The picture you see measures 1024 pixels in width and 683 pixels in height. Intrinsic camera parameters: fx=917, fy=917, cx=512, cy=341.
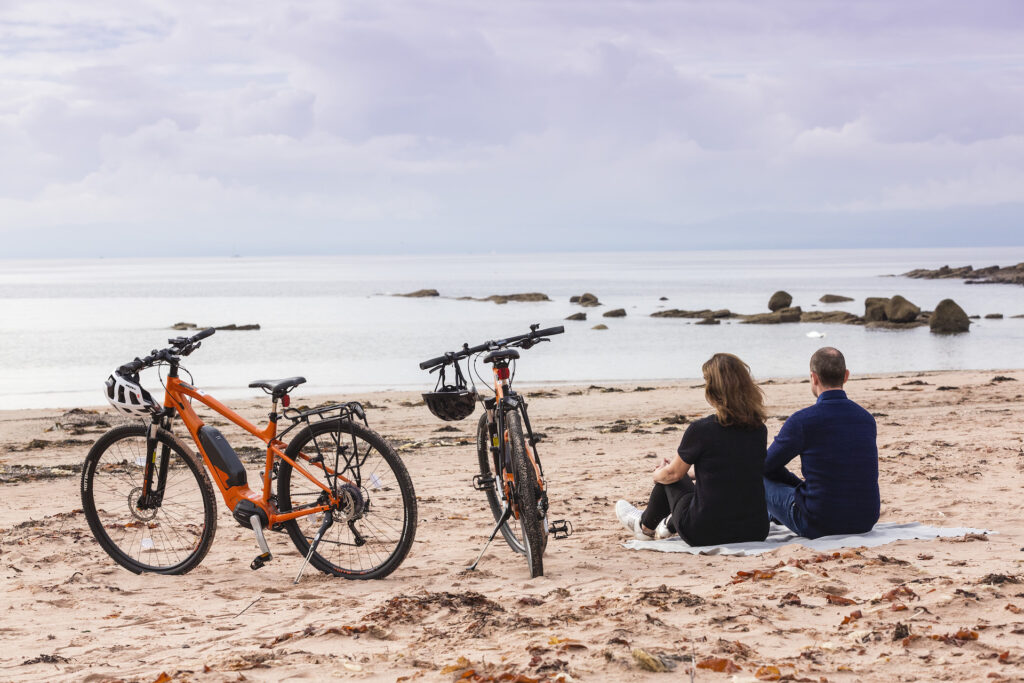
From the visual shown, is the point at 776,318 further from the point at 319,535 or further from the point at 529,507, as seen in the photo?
the point at 319,535

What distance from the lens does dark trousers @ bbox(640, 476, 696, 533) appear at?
582 centimetres

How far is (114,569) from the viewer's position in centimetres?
589

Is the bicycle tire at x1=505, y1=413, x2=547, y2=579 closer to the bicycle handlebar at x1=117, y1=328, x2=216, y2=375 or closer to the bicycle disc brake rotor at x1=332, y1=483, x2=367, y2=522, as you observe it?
the bicycle disc brake rotor at x1=332, y1=483, x2=367, y2=522

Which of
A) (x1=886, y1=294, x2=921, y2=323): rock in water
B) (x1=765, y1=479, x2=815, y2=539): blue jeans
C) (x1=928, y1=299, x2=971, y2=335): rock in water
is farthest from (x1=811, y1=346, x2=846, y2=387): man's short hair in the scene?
(x1=886, y1=294, x2=921, y2=323): rock in water

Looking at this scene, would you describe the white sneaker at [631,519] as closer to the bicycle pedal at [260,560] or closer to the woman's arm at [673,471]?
the woman's arm at [673,471]

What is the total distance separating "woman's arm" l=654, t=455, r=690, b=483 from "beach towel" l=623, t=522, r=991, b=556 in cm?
46

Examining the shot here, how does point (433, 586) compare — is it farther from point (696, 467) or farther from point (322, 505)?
point (696, 467)

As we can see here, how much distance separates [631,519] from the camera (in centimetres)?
629

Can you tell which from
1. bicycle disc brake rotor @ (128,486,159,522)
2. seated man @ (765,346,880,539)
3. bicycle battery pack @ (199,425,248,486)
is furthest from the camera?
bicycle disc brake rotor @ (128,486,159,522)

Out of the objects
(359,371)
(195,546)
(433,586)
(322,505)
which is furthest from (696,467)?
(359,371)

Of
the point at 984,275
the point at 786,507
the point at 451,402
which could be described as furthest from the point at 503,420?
the point at 984,275

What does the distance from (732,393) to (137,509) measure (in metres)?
3.86

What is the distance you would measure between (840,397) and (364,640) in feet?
10.2

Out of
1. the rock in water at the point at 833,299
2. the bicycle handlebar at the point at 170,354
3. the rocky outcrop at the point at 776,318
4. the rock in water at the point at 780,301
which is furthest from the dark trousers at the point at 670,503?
the rock in water at the point at 833,299
